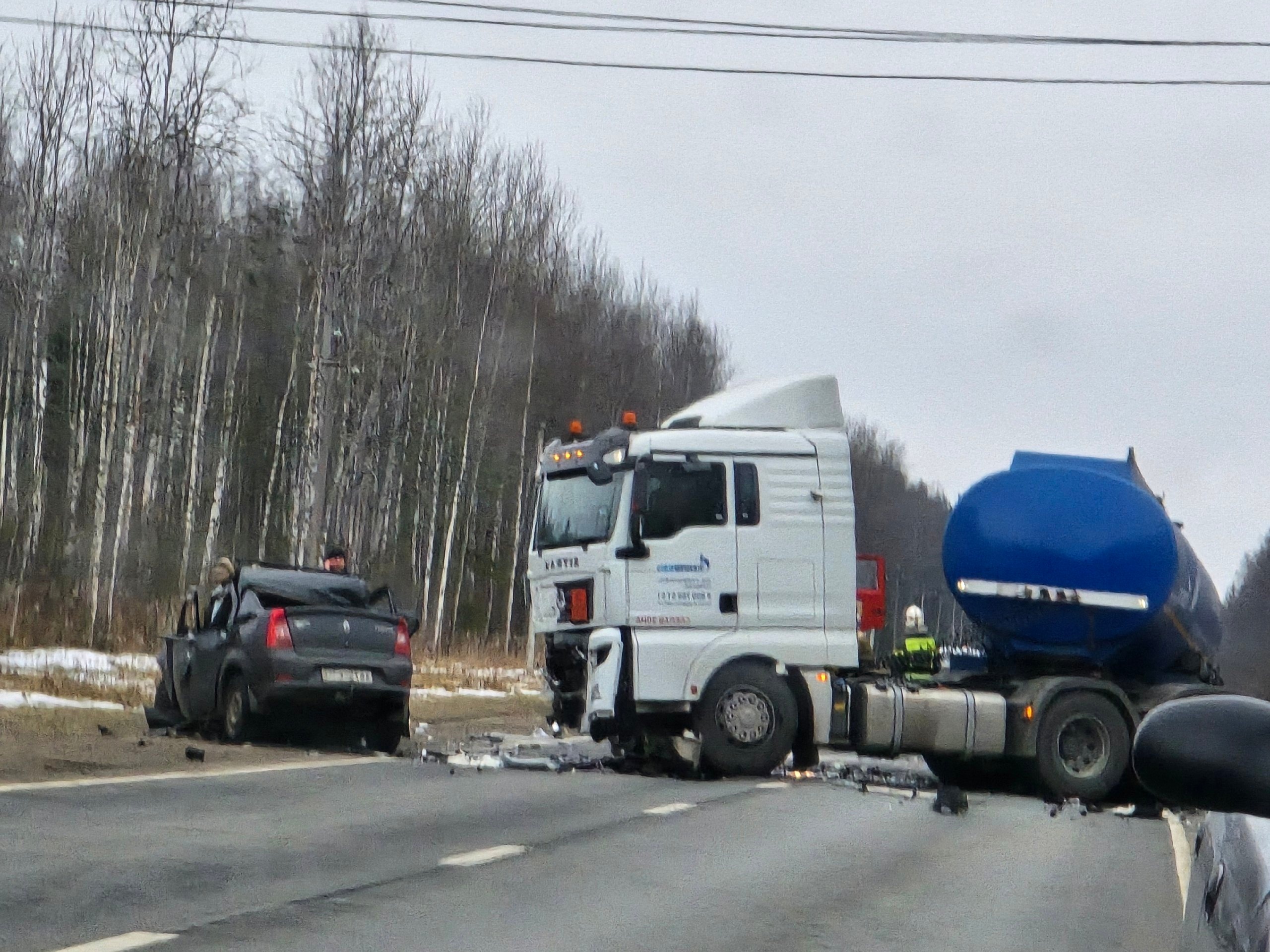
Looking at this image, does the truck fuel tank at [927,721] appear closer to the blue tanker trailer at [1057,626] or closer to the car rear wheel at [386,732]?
the blue tanker trailer at [1057,626]

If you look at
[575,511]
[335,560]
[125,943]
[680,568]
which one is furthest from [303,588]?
[125,943]

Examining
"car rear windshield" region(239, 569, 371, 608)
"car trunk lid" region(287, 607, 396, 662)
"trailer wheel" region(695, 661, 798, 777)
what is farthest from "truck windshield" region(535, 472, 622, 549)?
"car rear windshield" region(239, 569, 371, 608)

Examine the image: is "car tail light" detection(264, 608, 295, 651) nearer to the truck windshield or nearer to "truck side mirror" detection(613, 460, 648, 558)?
the truck windshield

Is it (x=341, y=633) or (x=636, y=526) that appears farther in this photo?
(x=341, y=633)

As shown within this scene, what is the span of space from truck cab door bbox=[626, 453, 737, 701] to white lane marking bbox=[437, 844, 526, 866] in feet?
16.7

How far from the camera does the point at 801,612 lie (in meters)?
15.7

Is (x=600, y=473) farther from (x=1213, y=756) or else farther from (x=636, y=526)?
(x=1213, y=756)

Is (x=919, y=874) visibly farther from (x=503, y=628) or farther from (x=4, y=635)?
(x=503, y=628)

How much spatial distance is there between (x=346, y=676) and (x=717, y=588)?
3.94m

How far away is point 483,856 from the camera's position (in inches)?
383

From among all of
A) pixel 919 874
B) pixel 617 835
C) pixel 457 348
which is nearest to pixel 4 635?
pixel 617 835

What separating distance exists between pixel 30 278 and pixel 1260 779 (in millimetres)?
46402

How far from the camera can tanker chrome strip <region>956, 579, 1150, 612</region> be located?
15023 millimetres

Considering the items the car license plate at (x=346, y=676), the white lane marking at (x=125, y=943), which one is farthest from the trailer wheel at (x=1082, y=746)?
the white lane marking at (x=125, y=943)
